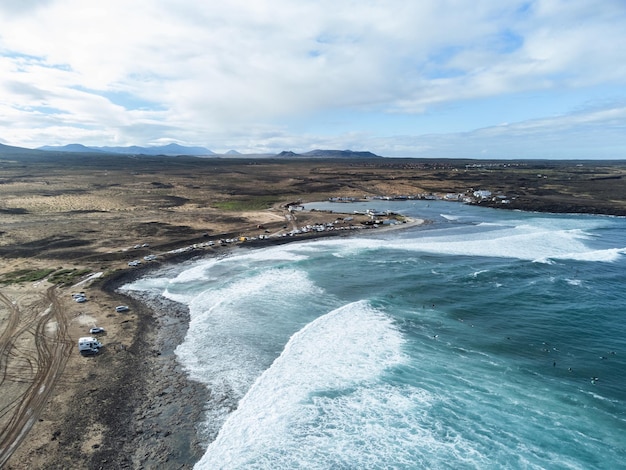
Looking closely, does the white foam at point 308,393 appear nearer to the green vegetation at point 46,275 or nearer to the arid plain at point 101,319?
the arid plain at point 101,319

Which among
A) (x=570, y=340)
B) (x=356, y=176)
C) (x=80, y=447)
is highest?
(x=356, y=176)

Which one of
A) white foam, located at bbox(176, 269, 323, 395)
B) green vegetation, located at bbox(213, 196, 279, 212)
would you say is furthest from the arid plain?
white foam, located at bbox(176, 269, 323, 395)

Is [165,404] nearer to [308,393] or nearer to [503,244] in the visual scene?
[308,393]

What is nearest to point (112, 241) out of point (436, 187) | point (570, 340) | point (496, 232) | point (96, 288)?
point (96, 288)

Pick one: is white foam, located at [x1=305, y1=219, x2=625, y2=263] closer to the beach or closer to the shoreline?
the shoreline

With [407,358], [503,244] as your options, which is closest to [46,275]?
[407,358]

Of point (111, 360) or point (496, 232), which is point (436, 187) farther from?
point (111, 360)

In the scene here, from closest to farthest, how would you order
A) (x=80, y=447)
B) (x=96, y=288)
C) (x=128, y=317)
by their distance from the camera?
(x=80, y=447), (x=128, y=317), (x=96, y=288)

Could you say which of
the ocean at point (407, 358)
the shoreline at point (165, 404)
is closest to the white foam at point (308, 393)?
the ocean at point (407, 358)
